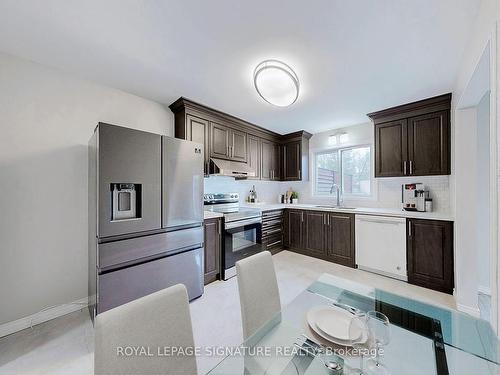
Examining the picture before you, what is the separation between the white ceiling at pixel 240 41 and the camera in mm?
1383

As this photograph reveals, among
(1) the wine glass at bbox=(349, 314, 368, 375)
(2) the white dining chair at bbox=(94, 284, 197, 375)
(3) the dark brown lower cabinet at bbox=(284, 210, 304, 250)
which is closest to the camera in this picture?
(2) the white dining chair at bbox=(94, 284, 197, 375)

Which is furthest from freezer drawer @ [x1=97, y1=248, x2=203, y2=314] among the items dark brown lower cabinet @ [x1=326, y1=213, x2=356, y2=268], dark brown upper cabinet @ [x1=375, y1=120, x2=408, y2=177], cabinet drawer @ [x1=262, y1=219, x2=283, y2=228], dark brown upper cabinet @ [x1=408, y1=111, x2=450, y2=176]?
dark brown upper cabinet @ [x1=408, y1=111, x2=450, y2=176]

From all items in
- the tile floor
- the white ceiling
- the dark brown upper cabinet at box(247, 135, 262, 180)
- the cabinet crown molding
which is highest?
the white ceiling

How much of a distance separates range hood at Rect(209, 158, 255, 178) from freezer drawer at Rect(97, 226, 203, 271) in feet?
2.98

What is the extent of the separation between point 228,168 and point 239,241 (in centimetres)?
112

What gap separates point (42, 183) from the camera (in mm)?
2027

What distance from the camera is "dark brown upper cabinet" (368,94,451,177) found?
8.67 ft

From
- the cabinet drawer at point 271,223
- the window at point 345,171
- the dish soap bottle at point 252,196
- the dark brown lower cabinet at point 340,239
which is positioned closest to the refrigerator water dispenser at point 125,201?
the cabinet drawer at point 271,223

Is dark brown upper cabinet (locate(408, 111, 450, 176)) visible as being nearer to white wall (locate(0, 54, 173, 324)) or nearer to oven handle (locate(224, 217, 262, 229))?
oven handle (locate(224, 217, 262, 229))

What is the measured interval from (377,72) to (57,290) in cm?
398

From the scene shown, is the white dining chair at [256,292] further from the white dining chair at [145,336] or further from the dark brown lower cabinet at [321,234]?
the dark brown lower cabinet at [321,234]

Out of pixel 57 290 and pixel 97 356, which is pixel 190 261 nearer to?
pixel 57 290

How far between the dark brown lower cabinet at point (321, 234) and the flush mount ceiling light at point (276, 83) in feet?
7.53

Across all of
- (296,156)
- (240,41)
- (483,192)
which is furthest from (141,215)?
(483,192)
